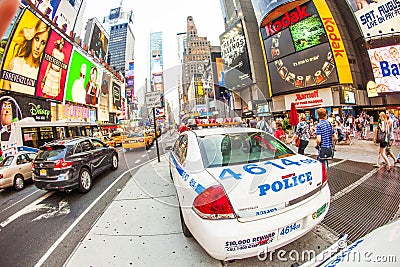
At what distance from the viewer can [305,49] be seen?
2525cm

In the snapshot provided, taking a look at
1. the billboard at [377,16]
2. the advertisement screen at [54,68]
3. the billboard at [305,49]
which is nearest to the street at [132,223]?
the billboard at [377,16]

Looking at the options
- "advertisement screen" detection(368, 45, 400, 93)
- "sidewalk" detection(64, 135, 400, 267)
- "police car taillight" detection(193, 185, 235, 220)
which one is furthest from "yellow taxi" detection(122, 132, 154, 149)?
"advertisement screen" detection(368, 45, 400, 93)

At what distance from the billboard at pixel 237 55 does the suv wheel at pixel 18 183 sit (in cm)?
3649

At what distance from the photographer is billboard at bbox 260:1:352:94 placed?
2334cm

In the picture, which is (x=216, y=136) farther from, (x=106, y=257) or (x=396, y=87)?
(x=396, y=87)

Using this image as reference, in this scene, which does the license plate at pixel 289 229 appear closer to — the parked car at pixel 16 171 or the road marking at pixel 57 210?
the road marking at pixel 57 210

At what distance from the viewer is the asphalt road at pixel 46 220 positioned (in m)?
2.89

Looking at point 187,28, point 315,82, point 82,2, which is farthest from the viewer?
point 187,28

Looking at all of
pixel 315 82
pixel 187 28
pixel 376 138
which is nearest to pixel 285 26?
pixel 315 82

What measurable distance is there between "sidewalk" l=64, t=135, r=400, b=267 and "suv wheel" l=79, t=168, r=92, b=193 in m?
1.32

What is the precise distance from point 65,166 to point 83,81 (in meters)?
31.7

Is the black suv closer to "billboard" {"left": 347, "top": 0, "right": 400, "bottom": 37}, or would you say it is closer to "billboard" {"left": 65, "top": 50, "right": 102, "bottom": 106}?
"billboard" {"left": 347, "top": 0, "right": 400, "bottom": 37}

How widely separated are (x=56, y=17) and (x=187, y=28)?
5448cm

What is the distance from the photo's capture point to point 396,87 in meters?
18.4
